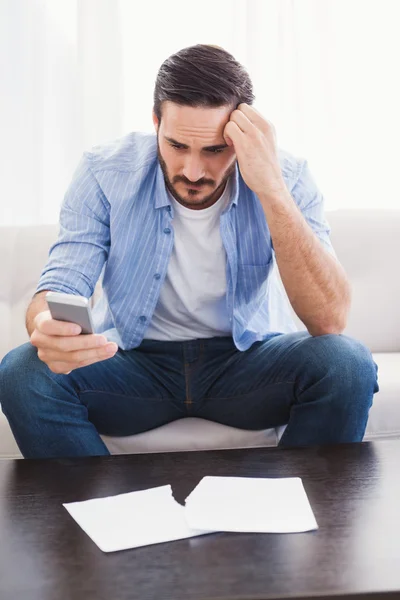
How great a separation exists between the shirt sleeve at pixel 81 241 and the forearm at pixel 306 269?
386 mm

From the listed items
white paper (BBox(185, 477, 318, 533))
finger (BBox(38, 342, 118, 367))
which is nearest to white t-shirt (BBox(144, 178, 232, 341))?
finger (BBox(38, 342, 118, 367))

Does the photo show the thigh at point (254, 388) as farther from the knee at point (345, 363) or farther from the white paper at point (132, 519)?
the white paper at point (132, 519)

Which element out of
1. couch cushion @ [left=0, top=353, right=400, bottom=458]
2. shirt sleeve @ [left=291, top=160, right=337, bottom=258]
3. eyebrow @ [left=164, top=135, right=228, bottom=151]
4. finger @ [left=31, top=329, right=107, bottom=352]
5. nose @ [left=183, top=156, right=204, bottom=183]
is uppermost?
eyebrow @ [left=164, top=135, right=228, bottom=151]

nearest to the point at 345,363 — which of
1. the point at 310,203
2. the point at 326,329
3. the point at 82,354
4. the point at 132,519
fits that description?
the point at 326,329

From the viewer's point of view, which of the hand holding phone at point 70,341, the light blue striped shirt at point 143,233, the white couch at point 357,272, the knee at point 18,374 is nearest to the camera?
the hand holding phone at point 70,341

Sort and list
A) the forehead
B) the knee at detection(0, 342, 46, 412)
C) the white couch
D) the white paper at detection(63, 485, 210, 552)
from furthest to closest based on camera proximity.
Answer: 1. the white couch
2. the forehead
3. the knee at detection(0, 342, 46, 412)
4. the white paper at detection(63, 485, 210, 552)

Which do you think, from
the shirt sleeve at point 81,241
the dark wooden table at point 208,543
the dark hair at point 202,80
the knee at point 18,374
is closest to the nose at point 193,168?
the dark hair at point 202,80

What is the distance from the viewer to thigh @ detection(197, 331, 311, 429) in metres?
1.52

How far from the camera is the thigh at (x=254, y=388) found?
1.52m

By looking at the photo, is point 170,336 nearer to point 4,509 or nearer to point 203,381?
point 203,381

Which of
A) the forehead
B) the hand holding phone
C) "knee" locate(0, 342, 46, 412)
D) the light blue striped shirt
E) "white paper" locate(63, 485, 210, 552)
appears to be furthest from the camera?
the light blue striped shirt

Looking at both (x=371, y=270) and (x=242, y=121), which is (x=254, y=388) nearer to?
(x=242, y=121)

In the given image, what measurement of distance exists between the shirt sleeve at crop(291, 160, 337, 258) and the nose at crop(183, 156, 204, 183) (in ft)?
0.90

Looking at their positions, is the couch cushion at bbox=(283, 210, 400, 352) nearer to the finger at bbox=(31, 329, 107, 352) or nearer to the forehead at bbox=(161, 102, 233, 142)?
the forehead at bbox=(161, 102, 233, 142)
